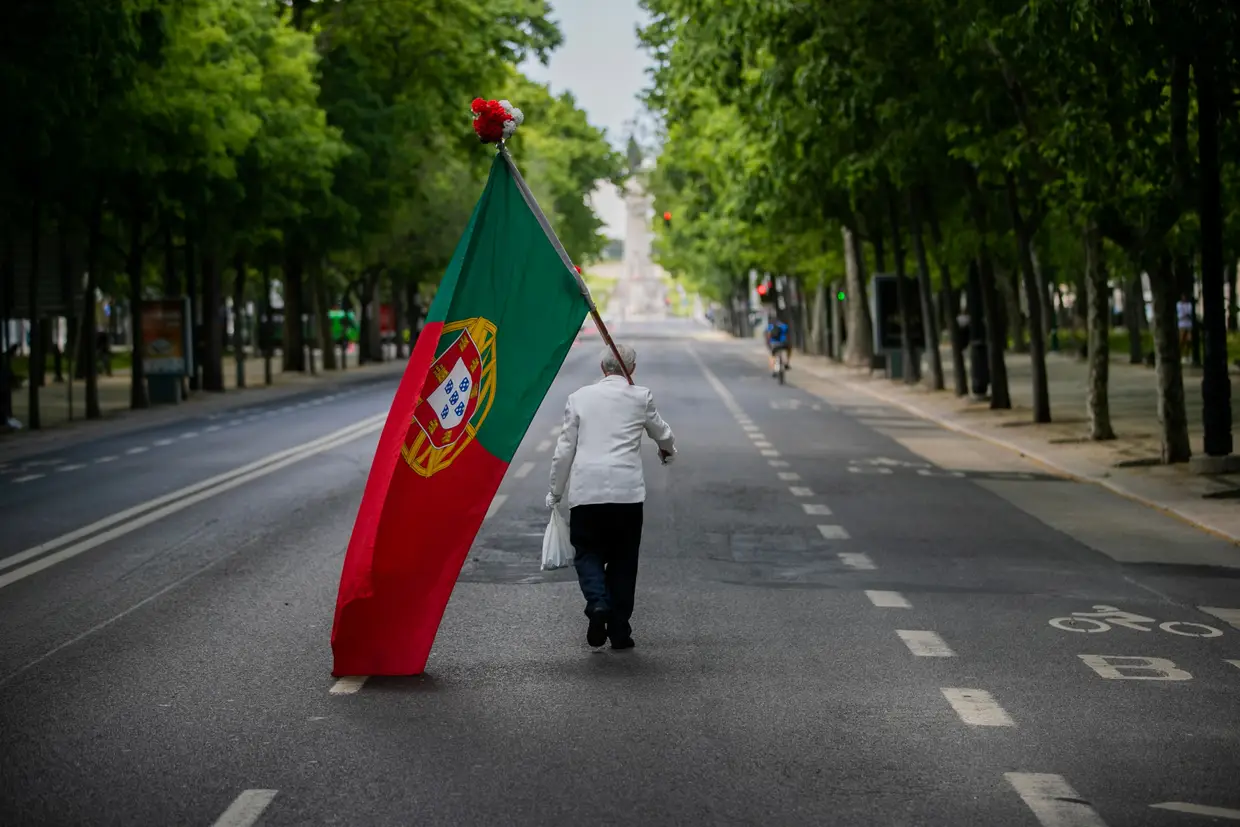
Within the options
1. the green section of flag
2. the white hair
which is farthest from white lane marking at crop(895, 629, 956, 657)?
the green section of flag

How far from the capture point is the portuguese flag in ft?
30.7

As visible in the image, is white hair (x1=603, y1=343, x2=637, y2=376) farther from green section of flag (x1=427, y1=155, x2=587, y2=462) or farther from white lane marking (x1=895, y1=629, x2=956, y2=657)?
white lane marking (x1=895, y1=629, x2=956, y2=657)

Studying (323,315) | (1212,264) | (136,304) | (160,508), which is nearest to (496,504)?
(160,508)

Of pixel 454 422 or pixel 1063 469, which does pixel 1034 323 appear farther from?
pixel 454 422

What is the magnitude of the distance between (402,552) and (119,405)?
115ft

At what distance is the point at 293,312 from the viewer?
6003 cm

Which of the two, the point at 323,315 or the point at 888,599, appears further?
the point at 323,315

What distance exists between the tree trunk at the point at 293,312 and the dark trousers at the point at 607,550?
45791mm

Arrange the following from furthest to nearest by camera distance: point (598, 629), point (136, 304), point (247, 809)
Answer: point (136, 304)
point (598, 629)
point (247, 809)

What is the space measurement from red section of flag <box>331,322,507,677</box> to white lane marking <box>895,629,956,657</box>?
2.37 m

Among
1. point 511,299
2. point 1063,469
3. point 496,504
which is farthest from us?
point 1063,469

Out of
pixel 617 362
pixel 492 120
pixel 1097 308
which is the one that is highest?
pixel 492 120

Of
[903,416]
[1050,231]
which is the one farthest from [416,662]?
[1050,231]

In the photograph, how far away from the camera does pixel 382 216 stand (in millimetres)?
55656
